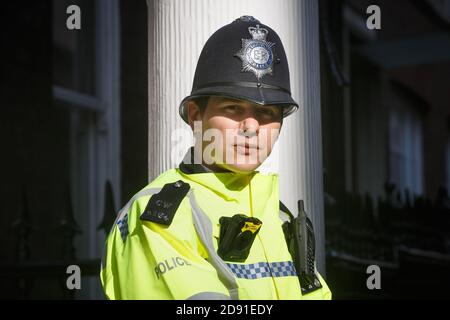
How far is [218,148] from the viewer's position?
195 cm

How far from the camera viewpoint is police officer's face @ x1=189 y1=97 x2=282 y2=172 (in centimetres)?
193

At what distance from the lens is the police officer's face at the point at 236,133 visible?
193 centimetres

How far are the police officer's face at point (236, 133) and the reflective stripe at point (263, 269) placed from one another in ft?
0.89

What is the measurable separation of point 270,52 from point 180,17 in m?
0.52

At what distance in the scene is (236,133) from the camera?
193 centimetres

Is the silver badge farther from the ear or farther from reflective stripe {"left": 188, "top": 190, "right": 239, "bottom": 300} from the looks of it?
reflective stripe {"left": 188, "top": 190, "right": 239, "bottom": 300}

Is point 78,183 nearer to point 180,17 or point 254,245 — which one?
point 180,17

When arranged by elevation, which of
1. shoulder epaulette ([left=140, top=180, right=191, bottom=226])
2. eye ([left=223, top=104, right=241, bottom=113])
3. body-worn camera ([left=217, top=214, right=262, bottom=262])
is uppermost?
eye ([left=223, top=104, right=241, bottom=113])

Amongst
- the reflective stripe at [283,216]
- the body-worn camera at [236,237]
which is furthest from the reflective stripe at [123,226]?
the reflective stripe at [283,216]

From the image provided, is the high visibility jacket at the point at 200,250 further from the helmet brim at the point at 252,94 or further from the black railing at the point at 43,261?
the black railing at the point at 43,261

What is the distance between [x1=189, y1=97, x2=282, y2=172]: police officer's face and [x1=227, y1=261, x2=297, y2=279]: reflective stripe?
273 millimetres

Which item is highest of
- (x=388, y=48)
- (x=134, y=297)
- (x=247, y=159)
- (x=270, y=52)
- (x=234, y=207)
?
(x=388, y=48)

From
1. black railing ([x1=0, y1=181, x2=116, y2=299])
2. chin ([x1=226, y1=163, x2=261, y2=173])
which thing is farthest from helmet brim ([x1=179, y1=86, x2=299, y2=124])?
black railing ([x1=0, y1=181, x2=116, y2=299])
